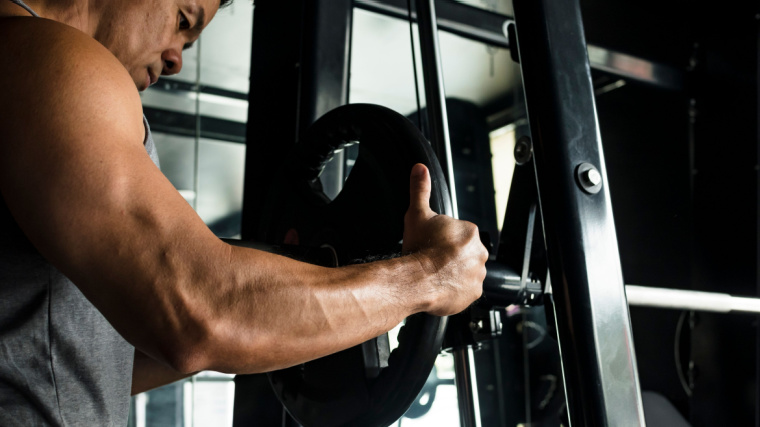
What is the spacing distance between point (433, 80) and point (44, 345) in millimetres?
768

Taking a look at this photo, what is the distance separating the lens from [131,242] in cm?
54

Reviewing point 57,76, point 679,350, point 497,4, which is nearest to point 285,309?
point 57,76

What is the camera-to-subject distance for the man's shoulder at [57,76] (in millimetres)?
567

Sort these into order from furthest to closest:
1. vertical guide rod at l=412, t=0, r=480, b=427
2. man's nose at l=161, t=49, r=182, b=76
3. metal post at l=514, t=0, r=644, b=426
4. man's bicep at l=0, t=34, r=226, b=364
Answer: vertical guide rod at l=412, t=0, r=480, b=427
man's nose at l=161, t=49, r=182, b=76
metal post at l=514, t=0, r=644, b=426
man's bicep at l=0, t=34, r=226, b=364

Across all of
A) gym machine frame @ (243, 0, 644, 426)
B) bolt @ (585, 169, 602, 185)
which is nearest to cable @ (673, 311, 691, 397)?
gym machine frame @ (243, 0, 644, 426)

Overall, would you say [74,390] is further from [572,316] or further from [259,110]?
[259,110]

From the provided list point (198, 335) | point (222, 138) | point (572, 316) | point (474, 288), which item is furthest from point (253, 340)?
point (222, 138)

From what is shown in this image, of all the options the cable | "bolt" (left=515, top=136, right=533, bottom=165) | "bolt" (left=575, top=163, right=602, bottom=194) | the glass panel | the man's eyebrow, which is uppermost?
the glass panel

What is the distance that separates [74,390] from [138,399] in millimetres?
1897

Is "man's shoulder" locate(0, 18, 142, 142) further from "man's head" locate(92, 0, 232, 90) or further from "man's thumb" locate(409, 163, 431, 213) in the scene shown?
"man's thumb" locate(409, 163, 431, 213)

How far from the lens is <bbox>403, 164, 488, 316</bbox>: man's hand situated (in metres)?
0.70

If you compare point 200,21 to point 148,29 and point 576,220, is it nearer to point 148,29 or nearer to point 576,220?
point 148,29

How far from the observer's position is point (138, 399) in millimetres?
2463

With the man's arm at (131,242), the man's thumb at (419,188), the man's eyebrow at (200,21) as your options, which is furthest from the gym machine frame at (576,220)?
the man's eyebrow at (200,21)
